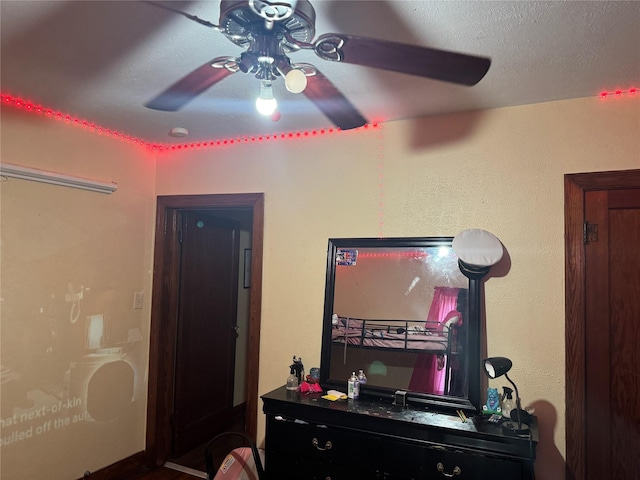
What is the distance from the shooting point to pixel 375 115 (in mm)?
2561

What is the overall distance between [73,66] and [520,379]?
259 centimetres

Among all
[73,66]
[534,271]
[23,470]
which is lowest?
[23,470]

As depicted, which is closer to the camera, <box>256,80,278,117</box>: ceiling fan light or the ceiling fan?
the ceiling fan

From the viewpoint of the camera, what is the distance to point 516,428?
6.55 feet

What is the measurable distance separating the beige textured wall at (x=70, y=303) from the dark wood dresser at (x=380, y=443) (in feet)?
4.19

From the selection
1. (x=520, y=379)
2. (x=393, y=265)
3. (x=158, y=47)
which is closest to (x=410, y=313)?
(x=393, y=265)

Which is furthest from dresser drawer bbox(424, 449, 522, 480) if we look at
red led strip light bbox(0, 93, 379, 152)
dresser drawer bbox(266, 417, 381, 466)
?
red led strip light bbox(0, 93, 379, 152)

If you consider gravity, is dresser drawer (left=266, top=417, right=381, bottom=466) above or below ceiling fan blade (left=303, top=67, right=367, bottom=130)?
below

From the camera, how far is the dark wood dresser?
6.43 feet

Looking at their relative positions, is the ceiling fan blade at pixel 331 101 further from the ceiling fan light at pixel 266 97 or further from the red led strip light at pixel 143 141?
the red led strip light at pixel 143 141

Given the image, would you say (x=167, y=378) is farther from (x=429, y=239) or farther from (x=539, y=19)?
(x=539, y=19)

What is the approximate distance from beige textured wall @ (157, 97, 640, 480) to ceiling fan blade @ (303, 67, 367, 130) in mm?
784

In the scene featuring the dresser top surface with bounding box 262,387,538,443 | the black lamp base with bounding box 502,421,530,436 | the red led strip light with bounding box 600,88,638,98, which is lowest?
the dresser top surface with bounding box 262,387,538,443

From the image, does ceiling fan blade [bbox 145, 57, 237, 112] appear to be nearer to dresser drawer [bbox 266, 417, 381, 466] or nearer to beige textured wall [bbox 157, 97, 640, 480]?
beige textured wall [bbox 157, 97, 640, 480]
